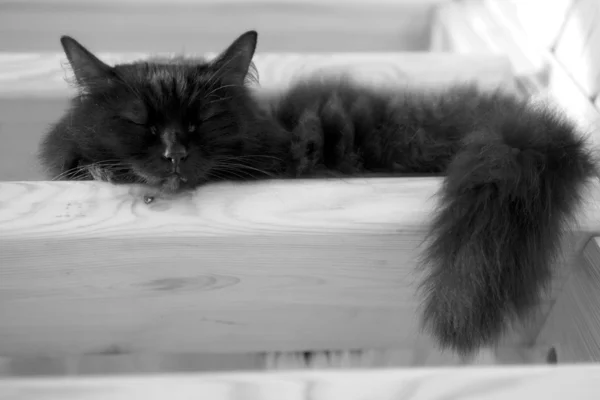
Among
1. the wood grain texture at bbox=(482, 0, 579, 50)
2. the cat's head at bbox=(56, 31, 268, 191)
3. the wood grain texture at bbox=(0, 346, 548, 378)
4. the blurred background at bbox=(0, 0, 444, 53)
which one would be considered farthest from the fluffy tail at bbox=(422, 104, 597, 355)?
the blurred background at bbox=(0, 0, 444, 53)

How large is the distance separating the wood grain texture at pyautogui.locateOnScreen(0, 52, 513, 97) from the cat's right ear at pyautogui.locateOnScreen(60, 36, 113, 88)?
0.19 metres

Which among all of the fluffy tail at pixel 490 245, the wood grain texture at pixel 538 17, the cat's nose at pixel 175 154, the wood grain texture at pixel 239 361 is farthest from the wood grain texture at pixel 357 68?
the wood grain texture at pixel 239 361

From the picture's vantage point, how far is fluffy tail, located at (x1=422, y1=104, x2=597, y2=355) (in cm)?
81

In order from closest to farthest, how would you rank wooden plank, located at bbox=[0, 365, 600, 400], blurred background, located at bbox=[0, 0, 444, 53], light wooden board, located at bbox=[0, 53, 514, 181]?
1. wooden plank, located at bbox=[0, 365, 600, 400]
2. light wooden board, located at bbox=[0, 53, 514, 181]
3. blurred background, located at bbox=[0, 0, 444, 53]

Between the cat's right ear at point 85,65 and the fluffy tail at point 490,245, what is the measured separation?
2.37ft

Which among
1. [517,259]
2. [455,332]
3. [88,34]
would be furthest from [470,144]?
[88,34]

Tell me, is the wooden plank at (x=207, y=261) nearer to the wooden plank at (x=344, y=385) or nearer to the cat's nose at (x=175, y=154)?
the cat's nose at (x=175, y=154)

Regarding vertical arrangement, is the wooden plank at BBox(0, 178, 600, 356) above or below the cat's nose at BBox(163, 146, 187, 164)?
below

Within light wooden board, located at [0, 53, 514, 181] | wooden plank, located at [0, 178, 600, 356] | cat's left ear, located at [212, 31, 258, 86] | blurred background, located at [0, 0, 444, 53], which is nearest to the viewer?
wooden plank, located at [0, 178, 600, 356]

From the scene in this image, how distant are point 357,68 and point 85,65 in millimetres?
659

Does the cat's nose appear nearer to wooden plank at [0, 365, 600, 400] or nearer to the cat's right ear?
the cat's right ear

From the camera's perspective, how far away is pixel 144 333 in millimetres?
946

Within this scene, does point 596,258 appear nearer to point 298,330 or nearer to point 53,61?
point 298,330

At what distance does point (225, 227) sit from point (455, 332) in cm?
38
